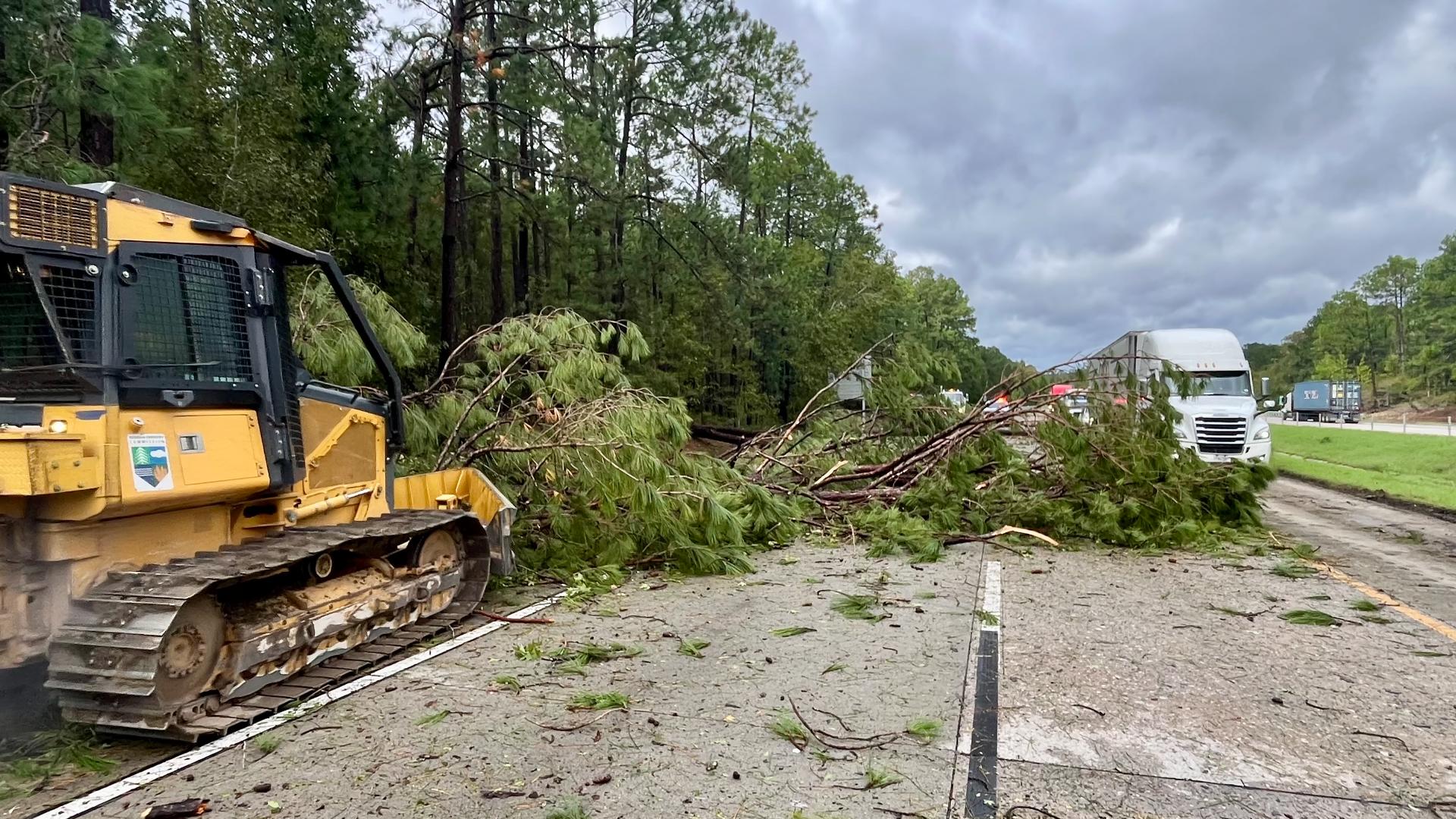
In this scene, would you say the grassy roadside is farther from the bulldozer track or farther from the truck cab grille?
the bulldozer track

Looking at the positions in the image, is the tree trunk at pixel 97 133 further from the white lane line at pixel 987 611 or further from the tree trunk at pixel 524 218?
the white lane line at pixel 987 611

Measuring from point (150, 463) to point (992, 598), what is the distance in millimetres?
6207

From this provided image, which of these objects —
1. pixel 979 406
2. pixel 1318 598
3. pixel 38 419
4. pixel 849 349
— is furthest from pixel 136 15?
pixel 849 349

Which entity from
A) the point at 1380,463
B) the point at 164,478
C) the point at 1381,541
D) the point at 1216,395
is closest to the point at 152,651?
the point at 164,478

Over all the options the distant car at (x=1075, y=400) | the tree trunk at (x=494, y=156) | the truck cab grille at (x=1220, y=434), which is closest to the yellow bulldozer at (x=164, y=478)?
the distant car at (x=1075, y=400)

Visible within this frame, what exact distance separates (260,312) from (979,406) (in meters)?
9.73

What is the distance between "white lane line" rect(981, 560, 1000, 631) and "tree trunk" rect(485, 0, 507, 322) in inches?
478

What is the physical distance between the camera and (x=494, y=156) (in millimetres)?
19484

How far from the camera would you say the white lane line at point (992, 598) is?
6174mm

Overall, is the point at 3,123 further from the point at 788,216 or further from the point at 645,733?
the point at 788,216


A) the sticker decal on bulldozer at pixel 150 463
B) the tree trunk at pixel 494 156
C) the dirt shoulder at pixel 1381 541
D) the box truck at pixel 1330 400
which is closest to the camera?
the sticker decal on bulldozer at pixel 150 463

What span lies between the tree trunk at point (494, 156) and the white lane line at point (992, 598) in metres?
12.1

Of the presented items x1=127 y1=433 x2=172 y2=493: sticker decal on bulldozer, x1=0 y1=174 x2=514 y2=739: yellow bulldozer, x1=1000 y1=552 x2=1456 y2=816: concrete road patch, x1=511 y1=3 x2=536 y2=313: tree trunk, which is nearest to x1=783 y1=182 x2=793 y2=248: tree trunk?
x1=511 y1=3 x2=536 y2=313: tree trunk

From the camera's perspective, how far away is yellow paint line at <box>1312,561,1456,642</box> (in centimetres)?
584
